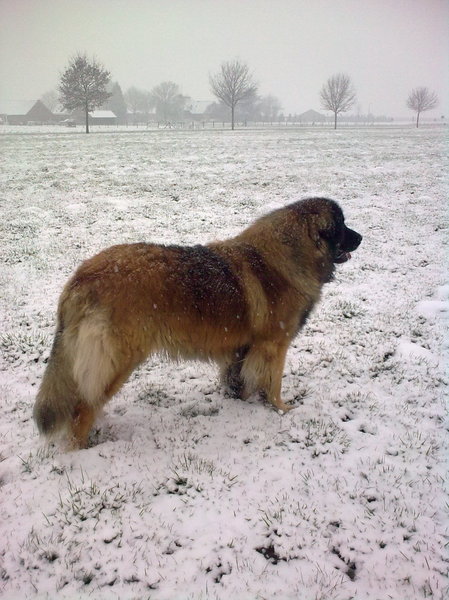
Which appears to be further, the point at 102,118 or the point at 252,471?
the point at 102,118

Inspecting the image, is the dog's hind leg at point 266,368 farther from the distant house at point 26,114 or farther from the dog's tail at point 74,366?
the distant house at point 26,114

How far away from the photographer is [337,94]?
53.0m

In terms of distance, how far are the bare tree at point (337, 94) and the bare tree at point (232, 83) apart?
11.0m

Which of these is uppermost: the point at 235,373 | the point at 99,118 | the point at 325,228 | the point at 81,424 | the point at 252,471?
the point at 99,118

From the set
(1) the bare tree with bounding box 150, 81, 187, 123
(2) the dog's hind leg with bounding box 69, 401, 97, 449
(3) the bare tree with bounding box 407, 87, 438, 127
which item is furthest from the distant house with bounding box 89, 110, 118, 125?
(2) the dog's hind leg with bounding box 69, 401, 97, 449

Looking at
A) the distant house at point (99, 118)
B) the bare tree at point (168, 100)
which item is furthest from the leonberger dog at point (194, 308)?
the bare tree at point (168, 100)

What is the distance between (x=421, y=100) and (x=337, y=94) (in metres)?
13.3

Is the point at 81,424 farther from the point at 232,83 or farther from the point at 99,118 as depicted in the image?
the point at 99,118

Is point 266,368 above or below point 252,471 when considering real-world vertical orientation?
above

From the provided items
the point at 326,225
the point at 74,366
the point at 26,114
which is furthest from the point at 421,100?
the point at 26,114

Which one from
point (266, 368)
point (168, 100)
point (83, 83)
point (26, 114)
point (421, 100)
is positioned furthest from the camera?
point (168, 100)

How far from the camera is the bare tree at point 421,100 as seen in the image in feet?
Result: 183

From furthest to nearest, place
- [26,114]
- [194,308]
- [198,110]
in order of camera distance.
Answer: [198,110] → [26,114] → [194,308]

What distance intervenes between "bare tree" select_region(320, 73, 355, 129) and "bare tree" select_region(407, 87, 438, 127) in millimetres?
10289
